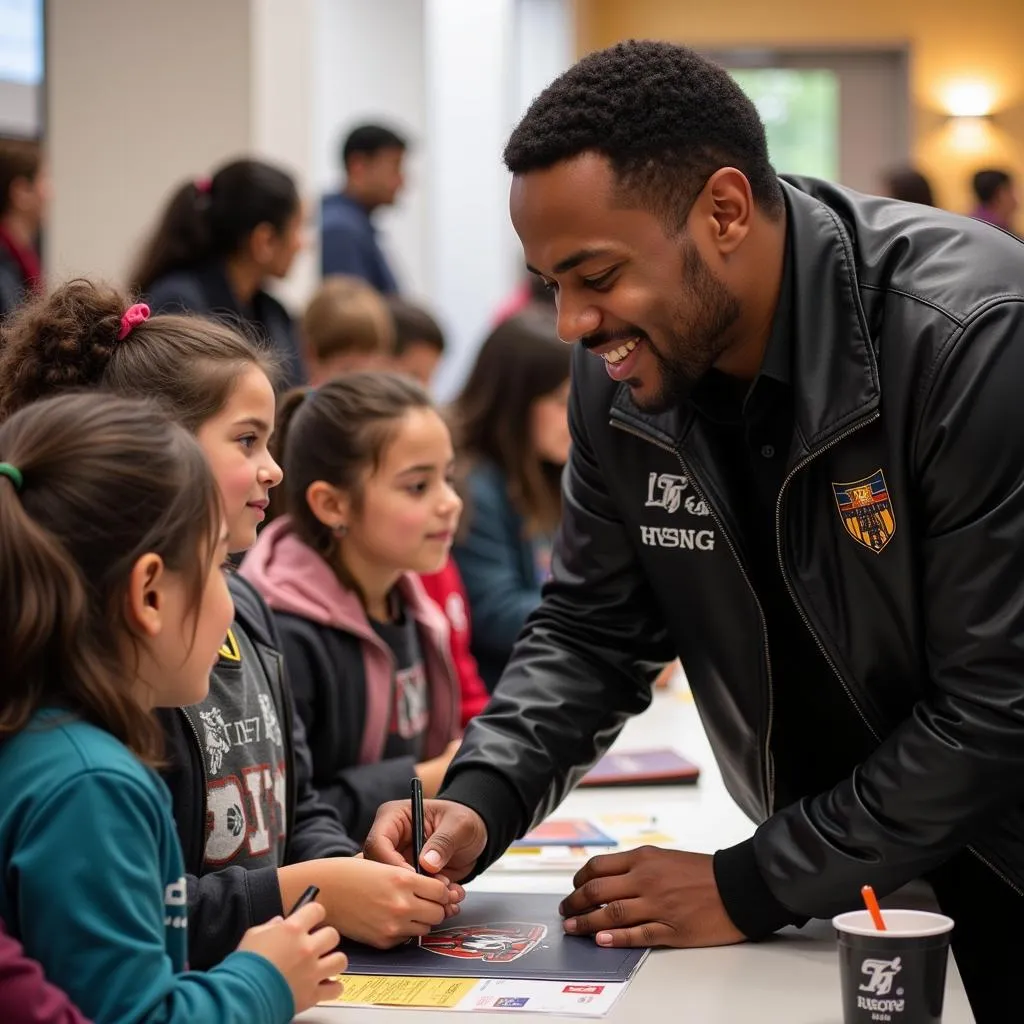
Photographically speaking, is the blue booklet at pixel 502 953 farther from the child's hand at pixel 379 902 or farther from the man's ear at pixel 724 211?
the man's ear at pixel 724 211

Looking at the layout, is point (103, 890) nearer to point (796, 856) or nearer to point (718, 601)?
point (796, 856)

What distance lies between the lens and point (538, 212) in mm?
1550

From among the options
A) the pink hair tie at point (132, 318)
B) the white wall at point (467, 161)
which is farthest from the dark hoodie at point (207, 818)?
the white wall at point (467, 161)

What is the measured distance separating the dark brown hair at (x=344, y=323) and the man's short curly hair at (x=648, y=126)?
2632mm

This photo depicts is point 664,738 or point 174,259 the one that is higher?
point 174,259

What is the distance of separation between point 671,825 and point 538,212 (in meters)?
0.85

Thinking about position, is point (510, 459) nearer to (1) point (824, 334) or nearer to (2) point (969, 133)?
(1) point (824, 334)

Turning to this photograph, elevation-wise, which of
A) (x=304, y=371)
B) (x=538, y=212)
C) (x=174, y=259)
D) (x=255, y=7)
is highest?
(x=255, y=7)

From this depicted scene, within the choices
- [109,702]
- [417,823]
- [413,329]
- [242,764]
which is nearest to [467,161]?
[413,329]

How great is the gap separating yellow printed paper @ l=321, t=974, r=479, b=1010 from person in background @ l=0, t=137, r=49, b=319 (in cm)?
341

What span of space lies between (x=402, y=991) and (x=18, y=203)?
365 cm

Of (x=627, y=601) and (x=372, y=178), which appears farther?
(x=372, y=178)

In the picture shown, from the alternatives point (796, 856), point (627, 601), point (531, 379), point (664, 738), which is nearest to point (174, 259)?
point (531, 379)

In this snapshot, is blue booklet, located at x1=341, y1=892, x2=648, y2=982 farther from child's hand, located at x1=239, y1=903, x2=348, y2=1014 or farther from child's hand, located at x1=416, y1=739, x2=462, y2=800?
child's hand, located at x1=416, y1=739, x2=462, y2=800
